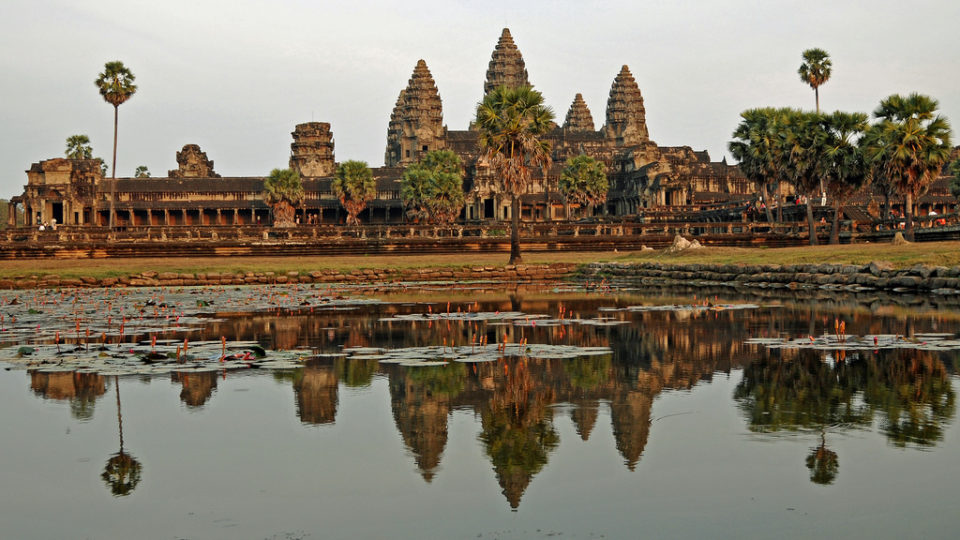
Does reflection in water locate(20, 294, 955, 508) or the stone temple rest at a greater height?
the stone temple

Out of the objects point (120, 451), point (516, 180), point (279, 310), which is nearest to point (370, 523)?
point (120, 451)

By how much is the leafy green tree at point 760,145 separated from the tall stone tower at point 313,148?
74.1 metres

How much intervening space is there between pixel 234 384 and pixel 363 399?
184cm

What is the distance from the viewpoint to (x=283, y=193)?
109 meters

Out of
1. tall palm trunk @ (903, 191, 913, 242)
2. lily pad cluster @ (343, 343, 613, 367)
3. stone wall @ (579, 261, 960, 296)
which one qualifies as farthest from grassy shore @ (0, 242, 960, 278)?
lily pad cluster @ (343, 343, 613, 367)

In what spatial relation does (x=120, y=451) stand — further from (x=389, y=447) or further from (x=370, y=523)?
(x=370, y=523)

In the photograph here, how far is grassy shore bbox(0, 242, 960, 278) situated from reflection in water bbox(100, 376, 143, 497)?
2390 cm

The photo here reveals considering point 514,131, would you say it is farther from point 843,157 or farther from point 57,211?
point 57,211

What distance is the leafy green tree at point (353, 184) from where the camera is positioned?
10581 cm

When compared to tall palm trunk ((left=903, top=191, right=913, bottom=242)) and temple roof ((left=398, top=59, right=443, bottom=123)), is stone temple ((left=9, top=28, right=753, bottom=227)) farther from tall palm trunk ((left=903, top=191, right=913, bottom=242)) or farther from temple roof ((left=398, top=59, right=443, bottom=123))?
tall palm trunk ((left=903, top=191, right=913, bottom=242))

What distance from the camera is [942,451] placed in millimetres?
7000

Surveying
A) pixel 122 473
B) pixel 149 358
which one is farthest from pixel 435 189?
pixel 122 473

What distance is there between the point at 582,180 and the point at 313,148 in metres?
48.1

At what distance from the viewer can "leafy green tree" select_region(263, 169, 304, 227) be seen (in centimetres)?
10844
